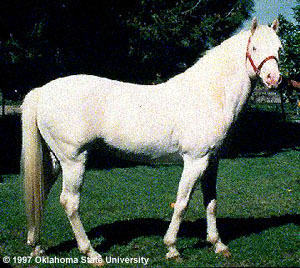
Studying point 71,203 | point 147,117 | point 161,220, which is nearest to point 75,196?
point 71,203

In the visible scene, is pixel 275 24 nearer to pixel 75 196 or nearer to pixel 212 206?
pixel 212 206

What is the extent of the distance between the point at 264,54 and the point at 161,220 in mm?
2874

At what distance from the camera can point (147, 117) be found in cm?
411

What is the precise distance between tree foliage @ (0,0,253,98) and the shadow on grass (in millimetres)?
6150

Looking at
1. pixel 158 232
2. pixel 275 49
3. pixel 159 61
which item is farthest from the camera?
pixel 159 61

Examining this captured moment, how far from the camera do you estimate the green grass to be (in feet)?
14.6

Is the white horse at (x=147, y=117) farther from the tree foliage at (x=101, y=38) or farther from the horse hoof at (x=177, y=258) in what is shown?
the tree foliage at (x=101, y=38)

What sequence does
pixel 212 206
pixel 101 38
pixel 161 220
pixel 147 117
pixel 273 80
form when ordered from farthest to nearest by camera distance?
1. pixel 101 38
2. pixel 161 220
3. pixel 212 206
4. pixel 147 117
5. pixel 273 80

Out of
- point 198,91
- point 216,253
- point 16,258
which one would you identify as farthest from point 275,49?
point 16,258

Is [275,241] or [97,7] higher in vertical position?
[97,7]

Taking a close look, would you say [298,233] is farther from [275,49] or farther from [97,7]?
[97,7]

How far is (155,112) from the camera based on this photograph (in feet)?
13.5

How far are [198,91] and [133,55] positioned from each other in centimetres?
769

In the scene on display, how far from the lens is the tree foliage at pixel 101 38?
408 inches
